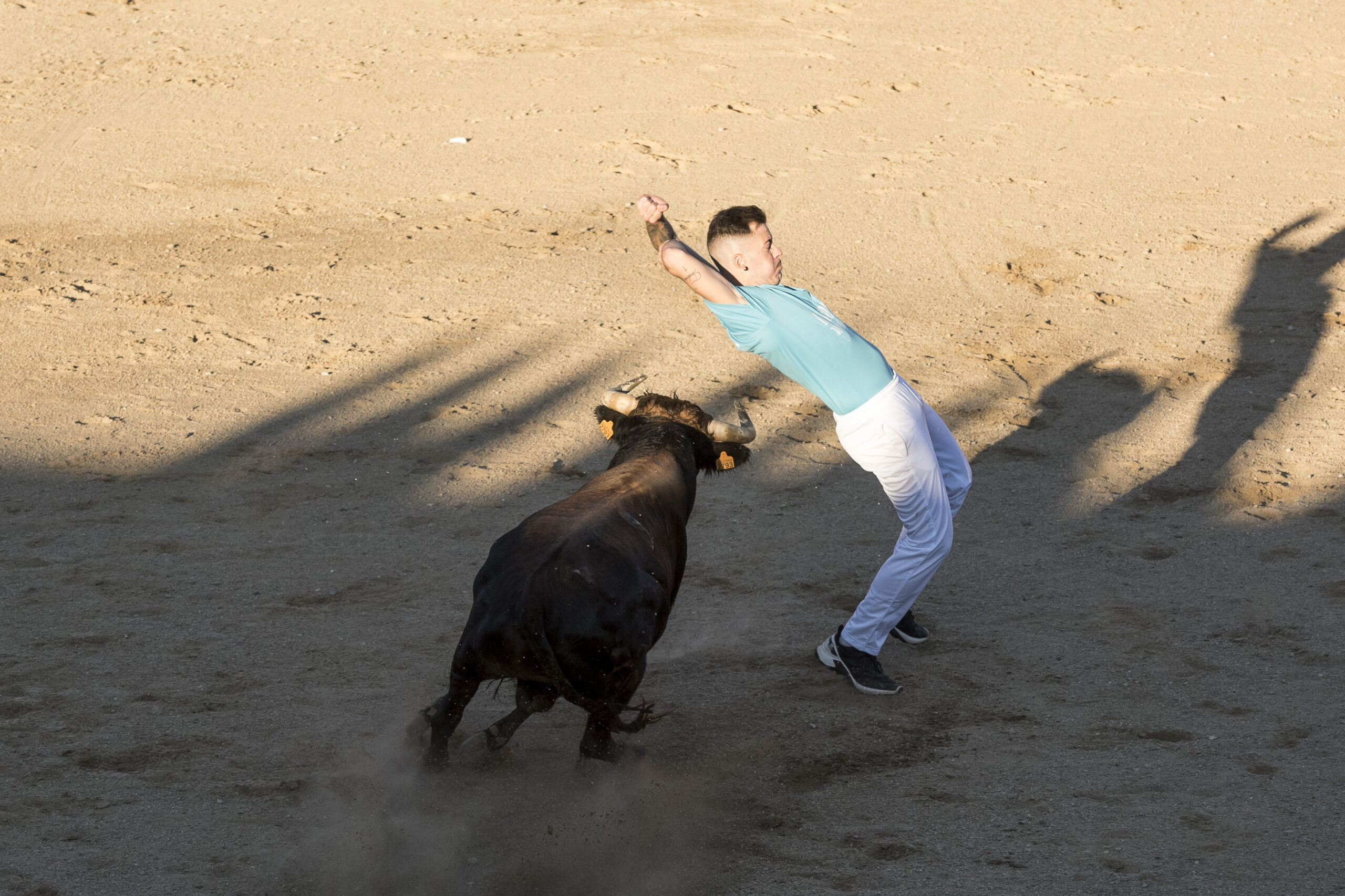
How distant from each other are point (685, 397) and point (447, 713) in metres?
3.92

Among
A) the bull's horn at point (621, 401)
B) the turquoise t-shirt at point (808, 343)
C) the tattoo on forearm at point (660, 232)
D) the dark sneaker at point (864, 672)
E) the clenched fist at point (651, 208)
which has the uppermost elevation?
the clenched fist at point (651, 208)

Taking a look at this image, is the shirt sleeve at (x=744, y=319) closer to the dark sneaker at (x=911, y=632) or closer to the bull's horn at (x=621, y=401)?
the bull's horn at (x=621, y=401)

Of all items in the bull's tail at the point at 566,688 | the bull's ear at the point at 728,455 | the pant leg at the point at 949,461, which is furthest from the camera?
the bull's ear at the point at 728,455

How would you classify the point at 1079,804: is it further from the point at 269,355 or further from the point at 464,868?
the point at 269,355

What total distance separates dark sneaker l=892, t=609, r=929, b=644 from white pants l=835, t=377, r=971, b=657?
489 mm

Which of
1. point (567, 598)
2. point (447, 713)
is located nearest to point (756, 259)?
point (567, 598)

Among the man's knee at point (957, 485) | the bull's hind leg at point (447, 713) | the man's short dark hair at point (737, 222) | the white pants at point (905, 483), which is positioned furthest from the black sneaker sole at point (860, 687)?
the man's short dark hair at point (737, 222)

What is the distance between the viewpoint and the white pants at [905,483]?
498 centimetres

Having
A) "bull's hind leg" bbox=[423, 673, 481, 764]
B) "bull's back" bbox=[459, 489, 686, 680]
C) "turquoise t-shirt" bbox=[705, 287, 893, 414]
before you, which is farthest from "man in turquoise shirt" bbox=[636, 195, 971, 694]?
"bull's hind leg" bbox=[423, 673, 481, 764]

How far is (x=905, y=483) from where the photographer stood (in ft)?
16.5

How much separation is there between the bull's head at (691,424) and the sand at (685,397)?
2.93ft

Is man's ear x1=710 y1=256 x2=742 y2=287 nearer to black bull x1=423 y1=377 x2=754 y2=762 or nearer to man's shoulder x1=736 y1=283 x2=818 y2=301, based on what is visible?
man's shoulder x1=736 y1=283 x2=818 y2=301

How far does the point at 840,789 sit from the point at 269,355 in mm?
5538

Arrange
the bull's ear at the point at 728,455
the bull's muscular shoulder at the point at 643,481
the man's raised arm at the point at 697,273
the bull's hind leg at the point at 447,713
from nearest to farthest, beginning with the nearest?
the bull's hind leg at the point at 447,713 < the man's raised arm at the point at 697,273 < the bull's muscular shoulder at the point at 643,481 < the bull's ear at the point at 728,455
